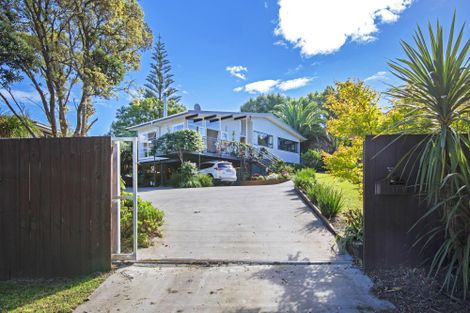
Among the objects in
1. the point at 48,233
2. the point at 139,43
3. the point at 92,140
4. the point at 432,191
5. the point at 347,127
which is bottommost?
the point at 48,233

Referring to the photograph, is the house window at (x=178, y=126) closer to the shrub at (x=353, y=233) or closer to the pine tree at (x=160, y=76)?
the pine tree at (x=160, y=76)

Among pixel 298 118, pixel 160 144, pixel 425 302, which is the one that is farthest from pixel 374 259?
pixel 298 118

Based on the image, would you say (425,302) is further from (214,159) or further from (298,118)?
(298,118)

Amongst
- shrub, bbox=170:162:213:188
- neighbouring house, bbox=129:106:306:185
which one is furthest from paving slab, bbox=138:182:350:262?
neighbouring house, bbox=129:106:306:185

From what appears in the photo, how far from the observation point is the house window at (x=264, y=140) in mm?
25641

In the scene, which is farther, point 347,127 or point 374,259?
point 347,127

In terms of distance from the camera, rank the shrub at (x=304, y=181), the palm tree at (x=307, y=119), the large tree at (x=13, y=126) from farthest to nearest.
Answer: the palm tree at (x=307, y=119)
the shrub at (x=304, y=181)
the large tree at (x=13, y=126)

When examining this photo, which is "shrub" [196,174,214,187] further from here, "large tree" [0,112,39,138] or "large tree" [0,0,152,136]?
"large tree" [0,112,39,138]

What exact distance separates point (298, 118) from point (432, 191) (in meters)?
29.1

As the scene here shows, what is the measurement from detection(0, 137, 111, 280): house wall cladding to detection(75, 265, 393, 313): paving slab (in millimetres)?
746

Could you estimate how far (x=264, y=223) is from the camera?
6.81 meters

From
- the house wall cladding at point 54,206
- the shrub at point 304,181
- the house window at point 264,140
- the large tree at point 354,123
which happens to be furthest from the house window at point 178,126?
the house wall cladding at point 54,206

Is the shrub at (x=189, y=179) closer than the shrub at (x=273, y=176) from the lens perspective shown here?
Yes

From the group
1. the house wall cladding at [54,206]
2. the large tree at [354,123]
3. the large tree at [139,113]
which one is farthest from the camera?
the large tree at [139,113]
